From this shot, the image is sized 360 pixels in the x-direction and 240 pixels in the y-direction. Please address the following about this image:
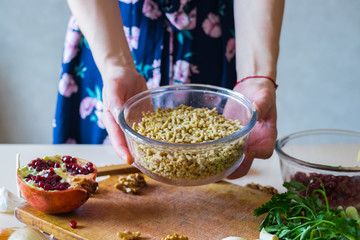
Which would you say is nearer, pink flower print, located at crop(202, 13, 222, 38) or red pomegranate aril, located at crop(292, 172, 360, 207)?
red pomegranate aril, located at crop(292, 172, 360, 207)

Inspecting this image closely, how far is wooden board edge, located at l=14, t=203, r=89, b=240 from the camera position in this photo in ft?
3.30

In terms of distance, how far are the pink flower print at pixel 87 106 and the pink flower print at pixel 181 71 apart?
1.08 feet

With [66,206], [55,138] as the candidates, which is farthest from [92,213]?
[55,138]

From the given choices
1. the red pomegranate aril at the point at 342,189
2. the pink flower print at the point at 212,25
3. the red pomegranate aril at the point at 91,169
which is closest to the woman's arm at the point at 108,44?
the red pomegranate aril at the point at 91,169

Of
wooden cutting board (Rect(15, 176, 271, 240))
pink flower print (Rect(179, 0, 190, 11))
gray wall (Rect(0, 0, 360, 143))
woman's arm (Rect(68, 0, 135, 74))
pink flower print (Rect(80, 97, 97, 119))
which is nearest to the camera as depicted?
wooden cutting board (Rect(15, 176, 271, 240))

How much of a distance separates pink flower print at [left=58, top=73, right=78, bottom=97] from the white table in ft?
0.68

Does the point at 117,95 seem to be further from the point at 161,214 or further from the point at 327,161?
the point at 327,161

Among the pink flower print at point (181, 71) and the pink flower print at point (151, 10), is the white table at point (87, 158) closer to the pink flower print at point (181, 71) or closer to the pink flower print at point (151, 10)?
the pink flower print at point (181, 71)

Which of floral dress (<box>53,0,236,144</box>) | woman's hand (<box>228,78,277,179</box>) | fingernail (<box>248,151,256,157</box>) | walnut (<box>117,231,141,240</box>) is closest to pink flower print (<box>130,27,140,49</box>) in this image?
floral dress (<box>53,0,236,144</box>)

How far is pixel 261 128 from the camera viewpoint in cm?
121

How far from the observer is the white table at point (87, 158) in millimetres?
1313

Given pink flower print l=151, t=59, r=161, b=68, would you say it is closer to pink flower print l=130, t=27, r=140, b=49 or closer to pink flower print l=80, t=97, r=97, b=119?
pink flower print l=130, t=27, r=140, b=49

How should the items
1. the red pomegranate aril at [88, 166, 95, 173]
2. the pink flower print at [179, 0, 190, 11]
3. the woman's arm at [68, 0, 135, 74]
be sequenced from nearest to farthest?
the red pomegranate aril at [88, 166, 95, 173] < the woman's arm at [68, 0, 135, 74] < the pink flower print at [179, 0, 190, 11]

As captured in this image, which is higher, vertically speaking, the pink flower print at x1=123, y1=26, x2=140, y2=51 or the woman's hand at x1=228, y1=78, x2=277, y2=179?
the pink flower print at x1=123, y1=26, x2=140, y2=51
